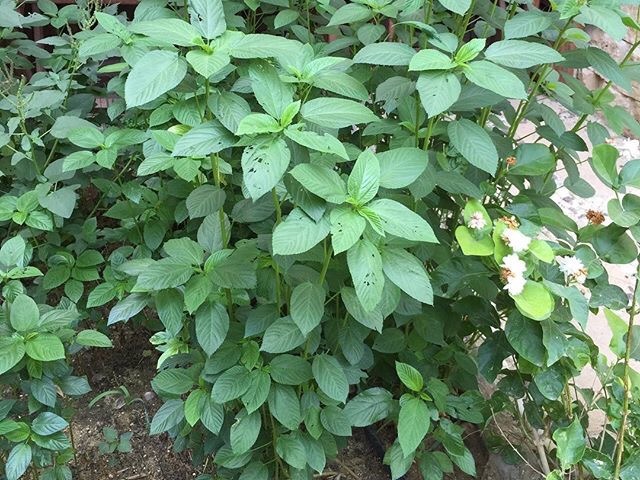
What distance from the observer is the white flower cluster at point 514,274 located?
115cm

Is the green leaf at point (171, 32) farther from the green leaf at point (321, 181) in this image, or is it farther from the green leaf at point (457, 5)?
the green leaf at point (457, 5)

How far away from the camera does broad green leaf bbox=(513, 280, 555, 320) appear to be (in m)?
1.15

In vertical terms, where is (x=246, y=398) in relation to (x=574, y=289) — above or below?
below

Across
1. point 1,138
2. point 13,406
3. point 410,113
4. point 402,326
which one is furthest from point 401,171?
point 1,138

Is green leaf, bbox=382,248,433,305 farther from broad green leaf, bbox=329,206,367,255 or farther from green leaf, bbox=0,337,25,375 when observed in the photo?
green leaf, bbox=0,337,25,375

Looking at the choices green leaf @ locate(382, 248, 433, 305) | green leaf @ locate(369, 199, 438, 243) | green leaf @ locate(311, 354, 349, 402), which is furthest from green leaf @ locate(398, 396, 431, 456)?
green leaf @ locate(369, 199, 438, 243)

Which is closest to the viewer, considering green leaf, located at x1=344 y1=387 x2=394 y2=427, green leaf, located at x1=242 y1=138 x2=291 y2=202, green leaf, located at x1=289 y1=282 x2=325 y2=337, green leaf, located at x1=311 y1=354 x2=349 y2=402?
green leaf, located at x1=242 y1=138 x2=291 y2=202

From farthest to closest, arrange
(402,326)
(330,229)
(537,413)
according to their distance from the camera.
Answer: (402,326)
(537,413)
(330,229)

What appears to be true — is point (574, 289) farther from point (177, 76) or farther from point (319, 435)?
point (177, 76)

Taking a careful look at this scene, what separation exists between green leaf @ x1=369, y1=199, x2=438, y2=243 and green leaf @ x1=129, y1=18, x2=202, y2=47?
15.2 inches

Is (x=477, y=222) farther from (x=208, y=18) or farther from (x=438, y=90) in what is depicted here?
(x=208, y=18)

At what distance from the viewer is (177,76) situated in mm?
1037

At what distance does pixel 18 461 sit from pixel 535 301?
1007 mm

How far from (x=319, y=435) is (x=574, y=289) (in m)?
0.58
